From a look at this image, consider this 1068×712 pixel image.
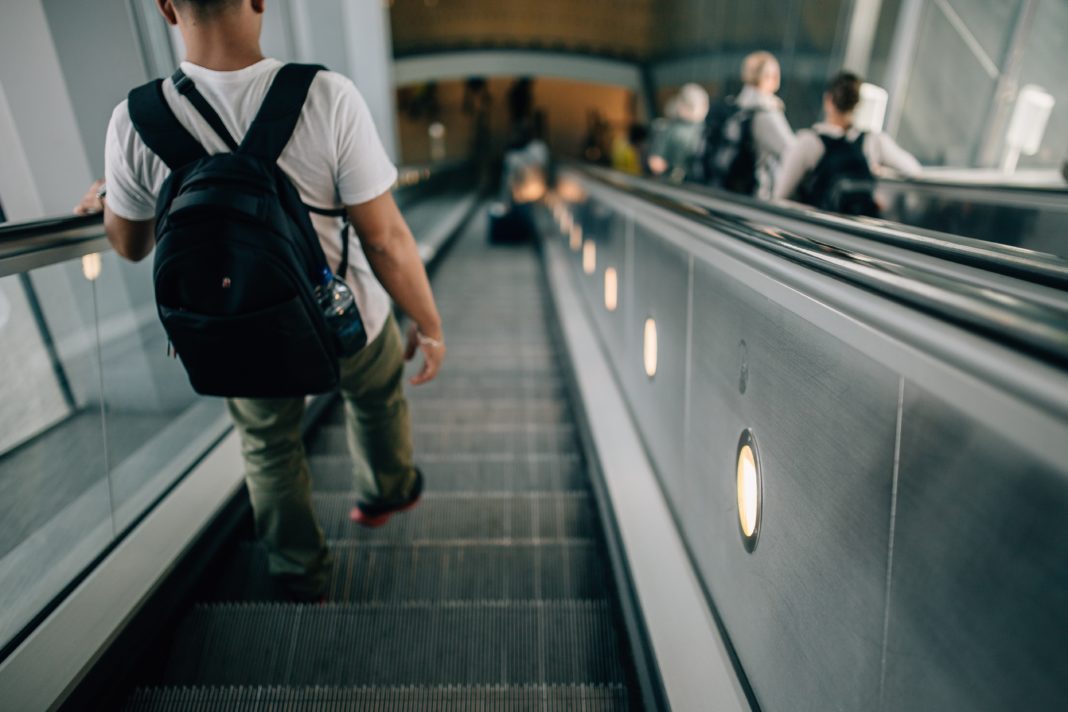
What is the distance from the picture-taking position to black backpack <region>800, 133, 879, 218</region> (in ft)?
10.3

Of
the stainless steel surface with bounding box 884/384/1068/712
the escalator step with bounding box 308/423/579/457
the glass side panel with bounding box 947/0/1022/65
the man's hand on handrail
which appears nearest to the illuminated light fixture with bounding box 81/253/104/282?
the man's hand on handrail

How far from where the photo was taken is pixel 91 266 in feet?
6.43

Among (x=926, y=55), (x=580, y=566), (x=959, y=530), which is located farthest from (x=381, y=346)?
(x=926, y=55)

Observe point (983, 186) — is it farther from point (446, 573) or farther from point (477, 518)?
point (446, 573)

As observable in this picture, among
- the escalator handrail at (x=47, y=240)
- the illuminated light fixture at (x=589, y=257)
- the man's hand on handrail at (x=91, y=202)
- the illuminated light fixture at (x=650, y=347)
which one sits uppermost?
the man's hand on handrail at (x=91, y=202)

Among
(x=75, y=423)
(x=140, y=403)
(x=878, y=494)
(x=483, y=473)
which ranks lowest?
(x=483, y=473)

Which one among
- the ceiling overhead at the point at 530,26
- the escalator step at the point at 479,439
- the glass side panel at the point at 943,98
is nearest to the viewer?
the escalator step at the point at 479,439

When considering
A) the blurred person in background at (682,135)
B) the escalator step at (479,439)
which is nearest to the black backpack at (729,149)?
the blurred person in background at (682,135)

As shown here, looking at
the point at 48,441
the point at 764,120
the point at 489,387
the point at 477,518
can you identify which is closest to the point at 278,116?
the point at 48,441

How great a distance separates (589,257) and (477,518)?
288 cm

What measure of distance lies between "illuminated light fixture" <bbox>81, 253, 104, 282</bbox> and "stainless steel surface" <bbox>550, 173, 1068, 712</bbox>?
187 cm

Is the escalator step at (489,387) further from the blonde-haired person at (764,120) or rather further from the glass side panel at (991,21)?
the glass side panel at (991,21)

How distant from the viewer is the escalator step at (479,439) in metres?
3.38

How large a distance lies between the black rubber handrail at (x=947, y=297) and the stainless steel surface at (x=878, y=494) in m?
0.01
